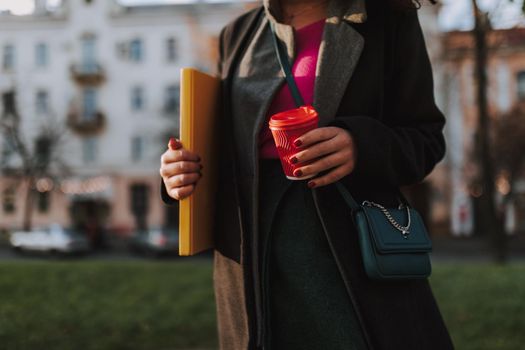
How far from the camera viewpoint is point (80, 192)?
104 feet

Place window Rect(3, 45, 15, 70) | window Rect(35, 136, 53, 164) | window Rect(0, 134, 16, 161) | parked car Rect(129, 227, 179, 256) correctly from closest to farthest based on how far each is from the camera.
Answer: parked car Rect(129, 227, 179, 256) → window Rect(0, 134, 16, 161) → window Rect(35, 136, 53, 164) → window Rect(3, 45, 15, 70)

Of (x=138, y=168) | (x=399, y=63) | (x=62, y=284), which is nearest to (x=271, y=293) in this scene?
(x=399, y=63)

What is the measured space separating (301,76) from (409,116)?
0.27 metres

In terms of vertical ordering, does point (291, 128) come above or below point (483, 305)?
above

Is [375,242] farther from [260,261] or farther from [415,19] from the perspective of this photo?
[415,19]

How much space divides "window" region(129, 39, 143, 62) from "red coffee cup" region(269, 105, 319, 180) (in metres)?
32.1

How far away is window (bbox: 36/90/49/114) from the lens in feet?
105

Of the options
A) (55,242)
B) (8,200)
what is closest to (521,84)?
(55,242)

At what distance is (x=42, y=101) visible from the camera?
32344mm

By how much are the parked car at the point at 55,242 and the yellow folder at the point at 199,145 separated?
21555 millimetres

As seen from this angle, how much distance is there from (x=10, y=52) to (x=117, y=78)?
6952mm

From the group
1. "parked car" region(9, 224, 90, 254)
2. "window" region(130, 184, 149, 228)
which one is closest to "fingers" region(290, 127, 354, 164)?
"parked car" region(9, 224, 90, 254)

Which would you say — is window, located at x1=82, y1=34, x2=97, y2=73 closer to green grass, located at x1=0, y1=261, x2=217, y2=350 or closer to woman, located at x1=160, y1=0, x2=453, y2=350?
green grass, located at x1=0, y1=261, x2=217, y2=350

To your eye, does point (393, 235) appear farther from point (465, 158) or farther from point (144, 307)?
point (465, 158)
